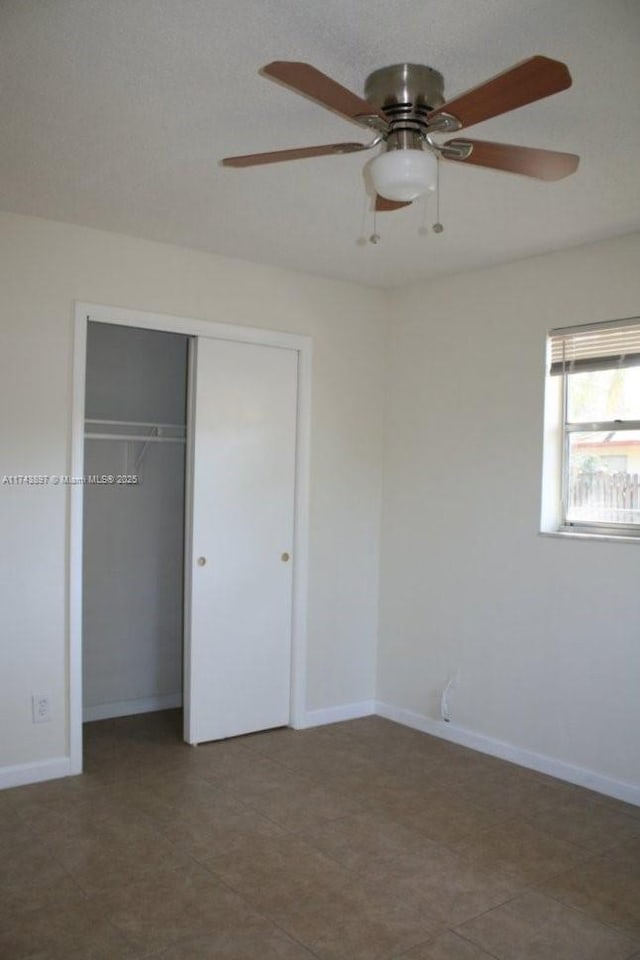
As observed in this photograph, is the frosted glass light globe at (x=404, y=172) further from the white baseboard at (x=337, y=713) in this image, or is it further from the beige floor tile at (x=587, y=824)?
the white baseboard at (x=337, y=713)

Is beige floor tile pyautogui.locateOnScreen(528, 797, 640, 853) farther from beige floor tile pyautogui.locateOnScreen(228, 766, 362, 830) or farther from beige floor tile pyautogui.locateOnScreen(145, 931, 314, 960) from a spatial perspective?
beige floor tile pyautogui.locateOnScreen(145, 931, 314, 960)

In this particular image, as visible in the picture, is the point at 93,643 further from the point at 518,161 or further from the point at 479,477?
the point at 518,161

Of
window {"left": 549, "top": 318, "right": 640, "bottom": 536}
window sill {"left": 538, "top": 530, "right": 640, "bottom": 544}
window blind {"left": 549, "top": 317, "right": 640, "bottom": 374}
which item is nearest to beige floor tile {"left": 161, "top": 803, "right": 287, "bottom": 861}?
window sill {"left": 538, "top": 530, "right": 640, "bottom": 544}

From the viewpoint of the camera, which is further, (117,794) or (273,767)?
(273,767)

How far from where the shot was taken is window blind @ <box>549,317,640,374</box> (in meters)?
3.72

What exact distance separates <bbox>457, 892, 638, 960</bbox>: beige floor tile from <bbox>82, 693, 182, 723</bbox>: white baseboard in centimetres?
266

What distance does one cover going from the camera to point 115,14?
203 centimetres

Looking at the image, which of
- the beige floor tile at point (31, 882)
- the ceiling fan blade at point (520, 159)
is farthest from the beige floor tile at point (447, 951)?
the ceiling fan blade at point (520, 159)

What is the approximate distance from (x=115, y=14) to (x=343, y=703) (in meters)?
3.74

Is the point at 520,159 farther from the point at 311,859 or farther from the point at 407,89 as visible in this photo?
the point at 311,859

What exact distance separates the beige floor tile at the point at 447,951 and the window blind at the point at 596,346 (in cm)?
253

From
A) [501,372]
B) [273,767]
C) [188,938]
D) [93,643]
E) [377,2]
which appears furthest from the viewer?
[93,643]

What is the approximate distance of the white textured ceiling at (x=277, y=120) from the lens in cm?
204

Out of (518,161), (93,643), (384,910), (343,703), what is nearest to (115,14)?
(518,161)
